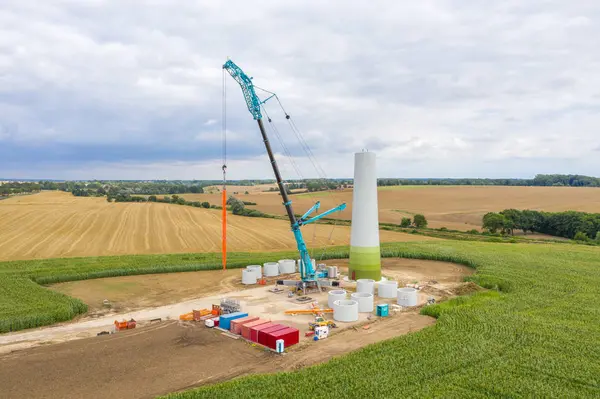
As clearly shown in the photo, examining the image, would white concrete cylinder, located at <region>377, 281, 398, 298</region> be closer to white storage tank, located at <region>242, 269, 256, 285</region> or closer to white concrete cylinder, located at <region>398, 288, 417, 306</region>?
white concrete cylinder, located at <region>398, 288, 417, 306</region>

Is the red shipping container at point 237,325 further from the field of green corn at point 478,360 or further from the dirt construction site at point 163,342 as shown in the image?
the field of green corn at point 478,360

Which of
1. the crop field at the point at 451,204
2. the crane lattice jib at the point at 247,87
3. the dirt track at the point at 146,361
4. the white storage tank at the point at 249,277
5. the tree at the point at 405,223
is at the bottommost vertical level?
the dirt track at the point at 146,361

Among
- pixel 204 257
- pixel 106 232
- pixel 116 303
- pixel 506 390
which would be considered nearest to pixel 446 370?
pixel 506 390

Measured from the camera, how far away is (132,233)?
65.1 metres

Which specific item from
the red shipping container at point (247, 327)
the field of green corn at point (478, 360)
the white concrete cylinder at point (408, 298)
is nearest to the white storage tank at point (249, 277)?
the red shipping container at point (247, 327)

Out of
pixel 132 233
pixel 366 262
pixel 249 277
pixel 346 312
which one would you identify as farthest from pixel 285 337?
pixel 132 233

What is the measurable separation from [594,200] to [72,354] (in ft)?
422

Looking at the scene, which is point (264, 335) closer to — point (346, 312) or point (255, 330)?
point (255, 330)

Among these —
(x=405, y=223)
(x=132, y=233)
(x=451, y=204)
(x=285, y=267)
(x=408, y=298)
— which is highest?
(x=451, y=204)

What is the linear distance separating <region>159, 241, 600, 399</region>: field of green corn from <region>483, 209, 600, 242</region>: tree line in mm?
53624

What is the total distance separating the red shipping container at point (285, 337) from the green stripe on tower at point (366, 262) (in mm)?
13483

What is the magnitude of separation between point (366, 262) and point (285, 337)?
14.5m

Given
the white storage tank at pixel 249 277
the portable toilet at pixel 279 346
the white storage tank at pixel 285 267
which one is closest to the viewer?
the portable toilet at pixel 279 346

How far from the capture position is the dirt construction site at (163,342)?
18.0 meters
